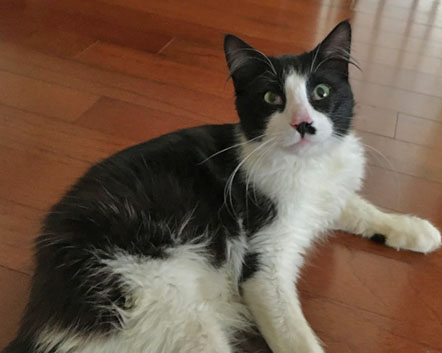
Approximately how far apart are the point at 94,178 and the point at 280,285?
47cm

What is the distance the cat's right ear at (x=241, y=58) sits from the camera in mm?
1056

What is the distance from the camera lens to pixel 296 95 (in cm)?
98

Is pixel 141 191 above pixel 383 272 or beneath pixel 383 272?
above

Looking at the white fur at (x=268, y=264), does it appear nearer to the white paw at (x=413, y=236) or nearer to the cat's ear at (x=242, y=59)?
the white paw at (x=413, y=236)

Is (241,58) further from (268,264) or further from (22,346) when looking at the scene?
(22,346)

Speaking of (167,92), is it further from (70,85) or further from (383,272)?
(383,272)

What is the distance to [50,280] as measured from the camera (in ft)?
2.87

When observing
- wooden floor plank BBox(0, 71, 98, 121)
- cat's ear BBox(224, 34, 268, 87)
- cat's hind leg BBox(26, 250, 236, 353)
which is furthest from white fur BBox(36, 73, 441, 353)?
wooden floor plank BBox(0, 71, 98, 121)

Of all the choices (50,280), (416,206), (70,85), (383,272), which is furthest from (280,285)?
(70,85)

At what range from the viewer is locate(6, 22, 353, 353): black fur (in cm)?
87

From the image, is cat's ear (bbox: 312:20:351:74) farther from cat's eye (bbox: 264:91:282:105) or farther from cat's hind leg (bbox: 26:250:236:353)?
cat's hind leg (bbox: 26:250:236:353)

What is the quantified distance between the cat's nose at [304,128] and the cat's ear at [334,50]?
0.17 meters

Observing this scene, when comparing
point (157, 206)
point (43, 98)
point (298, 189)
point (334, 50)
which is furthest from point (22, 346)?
point (43, 98)

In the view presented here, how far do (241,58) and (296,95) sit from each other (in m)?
0.17
